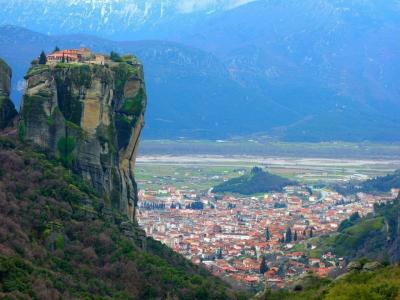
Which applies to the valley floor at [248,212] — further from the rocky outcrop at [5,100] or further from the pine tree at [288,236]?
the rocky outcrop at [5,100]

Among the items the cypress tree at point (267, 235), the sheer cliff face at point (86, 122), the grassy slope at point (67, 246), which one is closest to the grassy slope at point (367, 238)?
the cypress tree at point (267, 235)

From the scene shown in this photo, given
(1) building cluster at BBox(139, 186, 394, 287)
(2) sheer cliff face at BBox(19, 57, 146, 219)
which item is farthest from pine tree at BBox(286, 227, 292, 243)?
(2) sheer cliff face at BBox(19, 57, 146, 219)

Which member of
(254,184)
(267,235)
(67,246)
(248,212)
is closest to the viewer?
(67,246)

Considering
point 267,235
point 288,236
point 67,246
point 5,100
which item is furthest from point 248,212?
point 67,246

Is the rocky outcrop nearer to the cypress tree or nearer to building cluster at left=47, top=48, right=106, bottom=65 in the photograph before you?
building cluster at left=47, top=48, right=106, bottom=65

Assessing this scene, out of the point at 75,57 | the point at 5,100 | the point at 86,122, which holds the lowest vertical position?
the point at 86,122

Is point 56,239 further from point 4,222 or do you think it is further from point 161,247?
point 161,247

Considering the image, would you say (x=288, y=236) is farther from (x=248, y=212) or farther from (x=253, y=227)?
(x=248, y=212)
